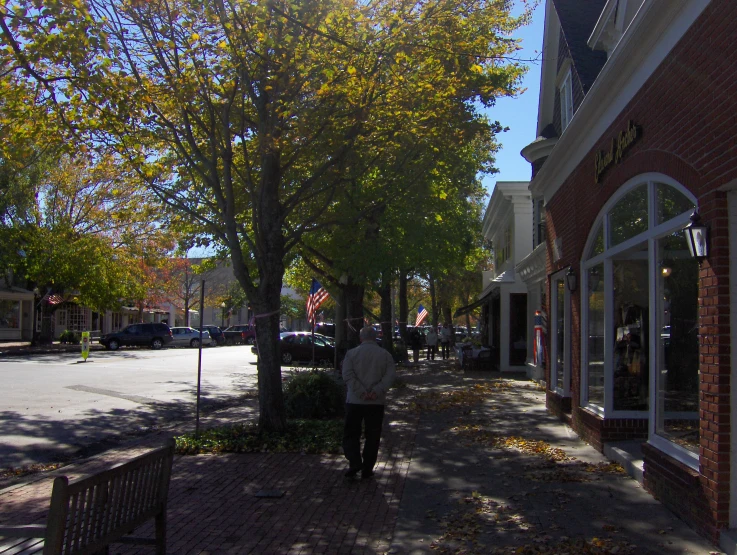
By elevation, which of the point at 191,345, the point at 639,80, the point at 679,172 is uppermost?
the point at 639,80

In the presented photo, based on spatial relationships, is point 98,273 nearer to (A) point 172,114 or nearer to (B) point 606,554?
(A) point 172,114

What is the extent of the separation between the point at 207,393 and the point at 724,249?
14888 millimetres

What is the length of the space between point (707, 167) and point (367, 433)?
4.43 metres

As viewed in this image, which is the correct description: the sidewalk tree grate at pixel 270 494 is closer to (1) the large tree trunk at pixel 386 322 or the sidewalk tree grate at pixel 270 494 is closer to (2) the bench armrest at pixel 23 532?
(2) the bench armrest at pixel 23 532

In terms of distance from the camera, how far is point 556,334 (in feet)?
43.4

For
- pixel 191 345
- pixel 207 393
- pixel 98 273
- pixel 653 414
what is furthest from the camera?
Result: pixel 191 345

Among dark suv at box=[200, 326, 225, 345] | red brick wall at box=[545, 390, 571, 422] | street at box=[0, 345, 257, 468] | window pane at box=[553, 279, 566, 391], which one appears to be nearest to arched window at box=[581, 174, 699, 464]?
red brick wall at box=[545, 390, 571, 422]

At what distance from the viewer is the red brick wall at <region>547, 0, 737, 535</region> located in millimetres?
5219

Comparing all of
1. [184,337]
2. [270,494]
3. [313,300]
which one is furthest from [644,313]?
[184,337]

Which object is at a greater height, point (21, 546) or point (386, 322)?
point (386, 322)

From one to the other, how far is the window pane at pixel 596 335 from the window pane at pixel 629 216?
96 cm

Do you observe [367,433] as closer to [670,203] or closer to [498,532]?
[498,532]

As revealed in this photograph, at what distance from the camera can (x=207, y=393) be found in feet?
59.6

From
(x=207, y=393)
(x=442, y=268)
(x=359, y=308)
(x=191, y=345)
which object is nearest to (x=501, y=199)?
(x=442, y=268)
